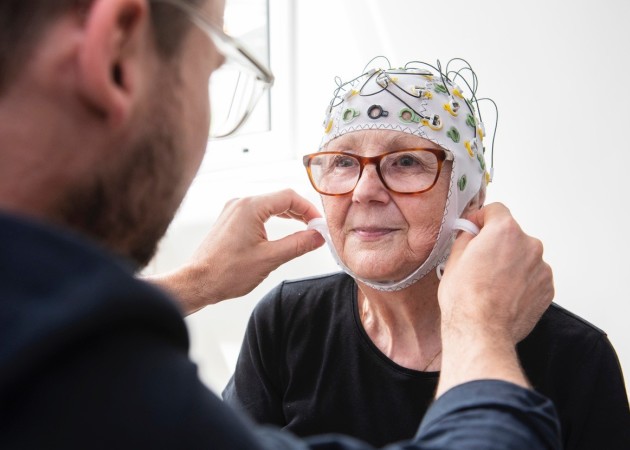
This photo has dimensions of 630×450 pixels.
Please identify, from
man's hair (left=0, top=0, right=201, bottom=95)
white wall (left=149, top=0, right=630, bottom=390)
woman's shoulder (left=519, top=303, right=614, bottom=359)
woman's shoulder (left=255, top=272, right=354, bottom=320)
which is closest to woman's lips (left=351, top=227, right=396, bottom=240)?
woman's shoulder (left=255, top=272, right=354, bottom=320)

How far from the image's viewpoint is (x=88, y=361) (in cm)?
52

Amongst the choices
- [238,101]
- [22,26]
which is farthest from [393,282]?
[22,26]

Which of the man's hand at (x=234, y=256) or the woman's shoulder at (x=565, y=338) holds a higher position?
the man's hand at (x=234, y=256)

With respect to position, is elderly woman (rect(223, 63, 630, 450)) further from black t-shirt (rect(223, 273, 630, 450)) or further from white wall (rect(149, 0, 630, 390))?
white wall (rect(149, 0, 630, 390))

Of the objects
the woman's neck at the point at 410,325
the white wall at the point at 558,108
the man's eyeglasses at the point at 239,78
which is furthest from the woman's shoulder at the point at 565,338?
the man's eyeglasses at the point at 239,78

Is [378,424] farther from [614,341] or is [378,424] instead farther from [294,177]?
[294,177]

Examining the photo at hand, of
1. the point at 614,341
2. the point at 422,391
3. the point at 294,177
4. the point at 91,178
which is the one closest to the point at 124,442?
the point at 91,178

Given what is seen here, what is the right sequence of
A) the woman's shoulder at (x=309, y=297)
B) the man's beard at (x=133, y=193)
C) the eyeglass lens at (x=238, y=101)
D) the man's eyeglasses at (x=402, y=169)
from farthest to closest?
the woman's shoulder at (x=309, y=297) → the man's eyeglasses at (x=402, y=169) → the eyeglass lens at (x=238, y=101) → the man's beard at (x=133, y=193)

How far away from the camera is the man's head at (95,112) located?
1.91ft

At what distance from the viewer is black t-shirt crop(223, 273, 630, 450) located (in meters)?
1.39

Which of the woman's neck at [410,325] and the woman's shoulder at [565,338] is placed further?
the woman's neck at [410,325]

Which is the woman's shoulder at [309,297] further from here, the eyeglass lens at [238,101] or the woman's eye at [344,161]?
the eyeglass lens at [238,101]

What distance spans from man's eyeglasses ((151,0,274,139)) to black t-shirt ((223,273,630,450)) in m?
0.72

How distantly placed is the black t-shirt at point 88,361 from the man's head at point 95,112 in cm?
10
